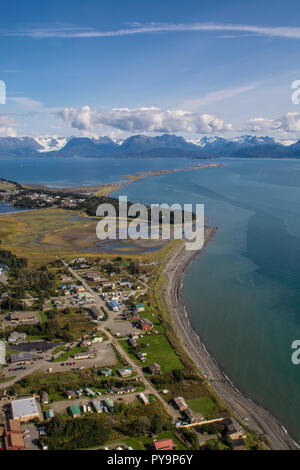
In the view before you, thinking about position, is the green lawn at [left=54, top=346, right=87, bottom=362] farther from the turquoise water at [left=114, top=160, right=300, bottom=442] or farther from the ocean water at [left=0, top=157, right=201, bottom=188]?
the ocean water at [left=0, top=157, right=201, bottom=188]

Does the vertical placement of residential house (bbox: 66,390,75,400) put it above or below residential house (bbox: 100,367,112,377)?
below

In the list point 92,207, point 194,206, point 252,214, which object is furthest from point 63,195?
point 252,214

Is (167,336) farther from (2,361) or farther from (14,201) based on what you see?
(14,201)

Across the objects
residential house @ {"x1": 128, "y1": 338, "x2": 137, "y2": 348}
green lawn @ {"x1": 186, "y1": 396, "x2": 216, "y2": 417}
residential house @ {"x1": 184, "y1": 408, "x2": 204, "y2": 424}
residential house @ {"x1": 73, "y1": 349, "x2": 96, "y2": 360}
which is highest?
residential house @ {"x1": 128, "y1": 338, "x2": 137, "y2": 348}

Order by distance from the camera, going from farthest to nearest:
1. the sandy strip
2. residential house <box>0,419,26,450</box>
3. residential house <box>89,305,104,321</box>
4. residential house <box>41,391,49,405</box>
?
1. residential house <box>89,305,104,321</box>
2. residential house <box>41,391,49,405</box>
3. the sandy strip
4. residential house <box>0,419,26,450</box>

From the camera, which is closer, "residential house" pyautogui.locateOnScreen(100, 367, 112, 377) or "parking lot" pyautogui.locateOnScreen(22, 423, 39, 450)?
"parking lot" pyautogui.locateOnScreen(22, 423, 39, 450)

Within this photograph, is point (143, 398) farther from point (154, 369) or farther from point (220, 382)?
point (220, 382)

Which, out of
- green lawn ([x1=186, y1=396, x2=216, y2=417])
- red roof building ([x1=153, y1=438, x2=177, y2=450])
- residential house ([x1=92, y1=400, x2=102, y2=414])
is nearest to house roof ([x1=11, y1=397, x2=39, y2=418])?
residential house ([x1=92, y1=400, x2=102, y2=414])
